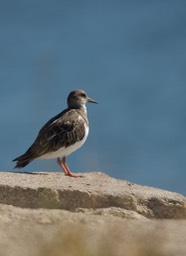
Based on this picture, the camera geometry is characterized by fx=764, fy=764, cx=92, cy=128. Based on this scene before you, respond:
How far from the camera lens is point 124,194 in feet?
31.5

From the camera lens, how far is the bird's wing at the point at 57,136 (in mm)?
13328

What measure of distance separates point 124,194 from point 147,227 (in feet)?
5.67

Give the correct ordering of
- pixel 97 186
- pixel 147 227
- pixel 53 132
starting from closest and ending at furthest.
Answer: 1. pixel 147 227
2. pixel 97 186
3. pixel 53 132

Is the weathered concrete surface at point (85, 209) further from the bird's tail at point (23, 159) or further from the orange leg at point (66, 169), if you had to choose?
the bird's tail at point (23, 159)

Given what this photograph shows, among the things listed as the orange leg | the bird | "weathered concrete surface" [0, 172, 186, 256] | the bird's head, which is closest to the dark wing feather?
the bird

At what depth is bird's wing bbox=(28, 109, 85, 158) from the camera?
1333cm

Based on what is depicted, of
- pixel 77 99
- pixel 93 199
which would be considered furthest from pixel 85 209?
pixel 77 99

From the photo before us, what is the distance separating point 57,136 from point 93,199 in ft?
13.2

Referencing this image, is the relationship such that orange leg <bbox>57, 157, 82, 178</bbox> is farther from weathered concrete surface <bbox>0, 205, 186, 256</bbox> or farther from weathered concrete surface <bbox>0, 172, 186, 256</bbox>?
weathered concrete surface <bbox>0, 205, 186, 256</bbox>

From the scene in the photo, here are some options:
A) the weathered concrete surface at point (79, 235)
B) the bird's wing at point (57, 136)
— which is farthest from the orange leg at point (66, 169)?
the weathered concrete surface at point (79, 235)

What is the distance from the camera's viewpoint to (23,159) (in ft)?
44.1

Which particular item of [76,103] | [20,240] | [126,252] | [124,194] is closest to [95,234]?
[20,240]

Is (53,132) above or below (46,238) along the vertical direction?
above

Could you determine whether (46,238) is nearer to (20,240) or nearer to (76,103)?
(20,240)
